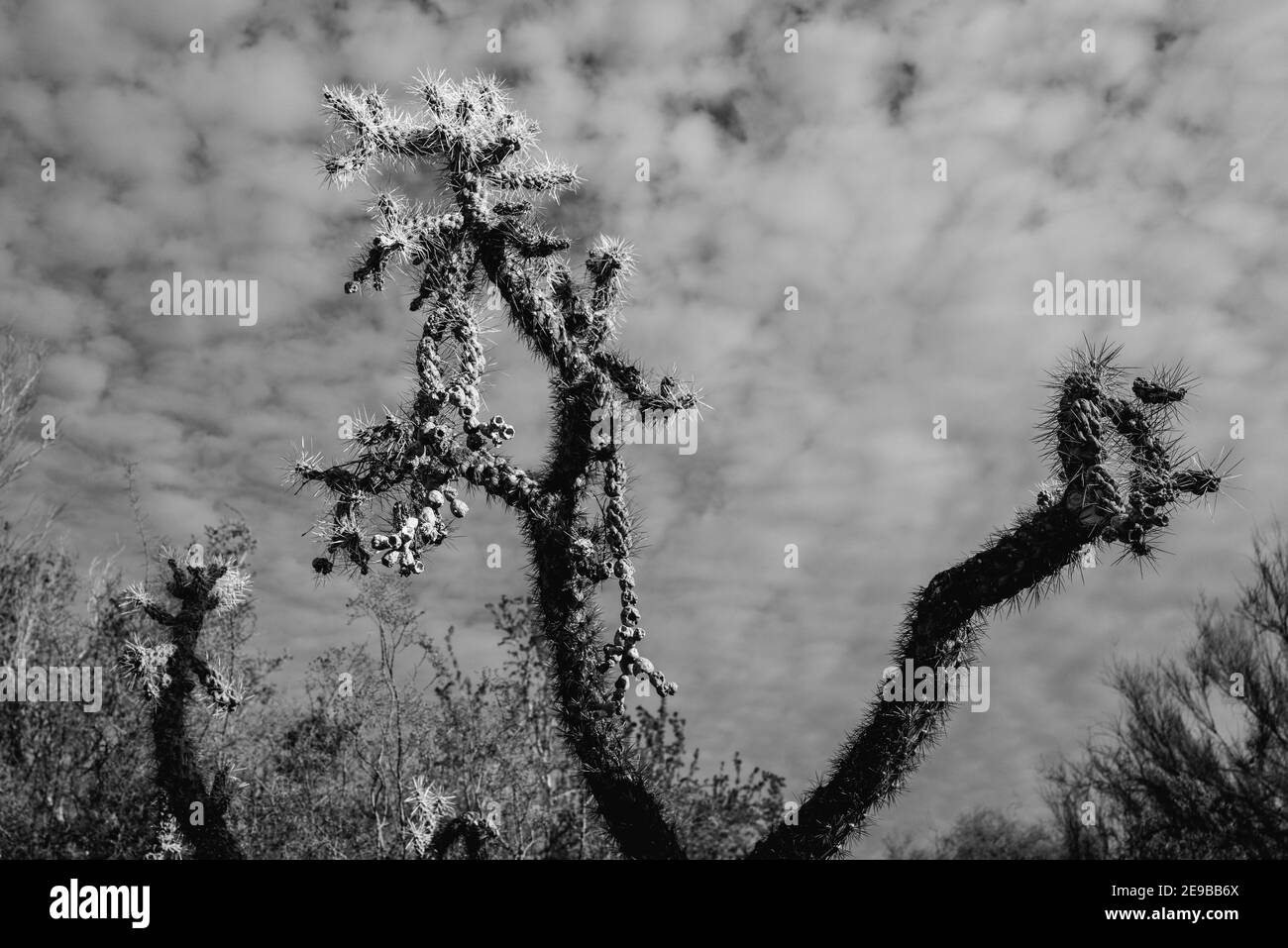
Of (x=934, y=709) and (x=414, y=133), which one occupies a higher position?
(x=414, y=133)

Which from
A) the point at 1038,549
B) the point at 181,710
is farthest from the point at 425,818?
the point at 1038,549

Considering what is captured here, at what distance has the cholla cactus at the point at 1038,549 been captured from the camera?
4605 mm

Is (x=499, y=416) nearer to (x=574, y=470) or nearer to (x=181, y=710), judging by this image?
(x=574, y=470)

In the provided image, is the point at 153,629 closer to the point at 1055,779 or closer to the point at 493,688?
the point at 493,688

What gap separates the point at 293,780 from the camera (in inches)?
642

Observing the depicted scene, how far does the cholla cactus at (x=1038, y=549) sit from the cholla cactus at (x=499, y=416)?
1.25 metres

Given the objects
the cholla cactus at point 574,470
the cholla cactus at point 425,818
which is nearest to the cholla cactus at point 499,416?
the cholla cactus at point 574,470

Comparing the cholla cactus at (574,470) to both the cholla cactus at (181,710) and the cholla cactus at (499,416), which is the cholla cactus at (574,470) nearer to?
the cholla cactus at (499,416)
